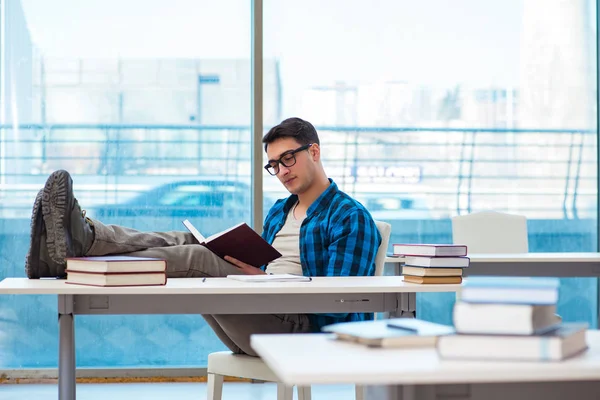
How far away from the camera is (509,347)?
3.88 feet

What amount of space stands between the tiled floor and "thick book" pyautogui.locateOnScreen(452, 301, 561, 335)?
2897 millimetres

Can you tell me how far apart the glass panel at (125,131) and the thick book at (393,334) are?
3.21m

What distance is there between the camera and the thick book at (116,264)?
92.1 inches

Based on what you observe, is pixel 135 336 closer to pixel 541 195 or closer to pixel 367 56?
pixel 367 56

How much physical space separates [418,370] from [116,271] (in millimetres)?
1383

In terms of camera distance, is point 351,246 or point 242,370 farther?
point 351,246

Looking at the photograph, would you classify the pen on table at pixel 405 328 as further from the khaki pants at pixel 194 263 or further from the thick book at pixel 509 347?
the khaki pants at pixel 194 263

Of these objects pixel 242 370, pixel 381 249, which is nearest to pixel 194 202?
pixel 381 249

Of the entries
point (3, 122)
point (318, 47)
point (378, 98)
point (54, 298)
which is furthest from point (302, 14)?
point (54, 298)

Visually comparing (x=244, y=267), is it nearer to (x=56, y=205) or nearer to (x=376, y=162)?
(x=56, y=205)

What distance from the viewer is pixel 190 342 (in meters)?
4.54

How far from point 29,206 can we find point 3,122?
1.50ft

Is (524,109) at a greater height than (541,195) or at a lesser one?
greater

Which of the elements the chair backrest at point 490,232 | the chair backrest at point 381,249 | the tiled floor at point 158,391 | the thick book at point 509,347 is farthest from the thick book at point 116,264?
the chair backrest at point 490,232
